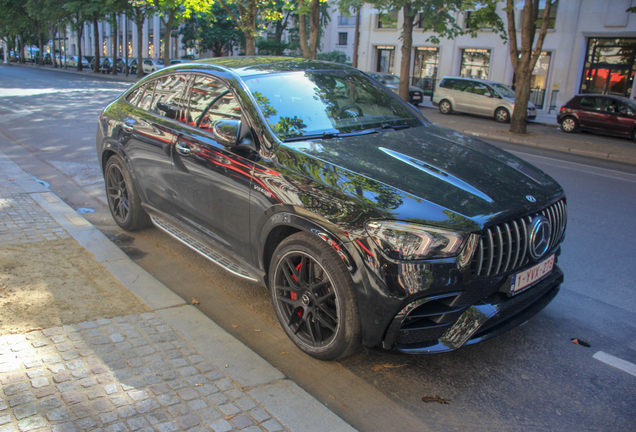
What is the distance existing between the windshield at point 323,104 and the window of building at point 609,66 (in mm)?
29091

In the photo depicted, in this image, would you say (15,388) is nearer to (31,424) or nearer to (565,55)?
(31,424)

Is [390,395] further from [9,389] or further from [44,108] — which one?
[44,108]

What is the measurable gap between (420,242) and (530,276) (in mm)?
916

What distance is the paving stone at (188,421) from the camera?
2.51 m

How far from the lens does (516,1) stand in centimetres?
3077

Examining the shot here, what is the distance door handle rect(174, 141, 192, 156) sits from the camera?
409 centimetres

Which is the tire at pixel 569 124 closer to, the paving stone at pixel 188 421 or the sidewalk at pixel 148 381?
the sidewalk at pixel 148 381

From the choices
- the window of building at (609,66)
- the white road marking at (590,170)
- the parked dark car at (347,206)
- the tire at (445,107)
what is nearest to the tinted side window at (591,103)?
the tire at (445,107)

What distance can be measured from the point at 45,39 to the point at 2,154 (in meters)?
80.6

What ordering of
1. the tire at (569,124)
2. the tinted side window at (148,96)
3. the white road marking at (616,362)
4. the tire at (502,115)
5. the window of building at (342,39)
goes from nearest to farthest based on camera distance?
the white road marking at (616,362), the tinted side window at (148,96), the tire at (569,124), the tire at (502,115), the window of building at (342,39)

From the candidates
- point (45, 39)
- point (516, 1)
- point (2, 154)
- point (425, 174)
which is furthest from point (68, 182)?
point (45, 39)

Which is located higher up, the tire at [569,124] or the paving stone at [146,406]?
the tire at [569,124]

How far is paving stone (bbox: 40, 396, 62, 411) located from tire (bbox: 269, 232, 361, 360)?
1390 mm

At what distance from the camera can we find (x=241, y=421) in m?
2.56
